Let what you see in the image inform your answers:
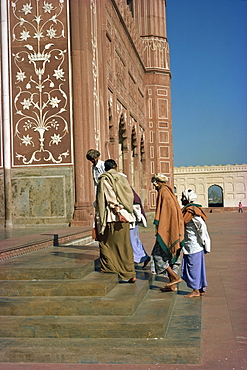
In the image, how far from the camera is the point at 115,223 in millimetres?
4555

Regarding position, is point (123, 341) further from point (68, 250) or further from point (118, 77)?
point (118, 77)

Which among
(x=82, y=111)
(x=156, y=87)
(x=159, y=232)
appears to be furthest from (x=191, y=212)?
(x=156, y=87)

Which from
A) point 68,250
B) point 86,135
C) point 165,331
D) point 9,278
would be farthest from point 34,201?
point 165,331

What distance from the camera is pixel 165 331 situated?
11.3ft

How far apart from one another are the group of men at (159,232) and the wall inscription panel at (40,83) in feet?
17.3

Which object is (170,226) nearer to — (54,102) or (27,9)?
(54,102)

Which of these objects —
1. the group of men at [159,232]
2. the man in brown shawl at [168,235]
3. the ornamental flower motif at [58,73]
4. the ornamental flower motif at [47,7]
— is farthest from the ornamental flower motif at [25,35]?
the man in brown shawl at [168,235]

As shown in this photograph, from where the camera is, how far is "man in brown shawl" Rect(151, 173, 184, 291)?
4629 mm

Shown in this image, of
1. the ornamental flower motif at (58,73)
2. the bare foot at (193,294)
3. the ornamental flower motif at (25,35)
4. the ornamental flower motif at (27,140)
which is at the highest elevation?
the ornamental flower motif at (25,35)

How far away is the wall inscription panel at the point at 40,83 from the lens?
32.4 ft

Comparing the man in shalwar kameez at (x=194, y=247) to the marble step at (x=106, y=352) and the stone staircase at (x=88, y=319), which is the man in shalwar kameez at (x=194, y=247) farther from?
the marble step at (x=106, y=352)

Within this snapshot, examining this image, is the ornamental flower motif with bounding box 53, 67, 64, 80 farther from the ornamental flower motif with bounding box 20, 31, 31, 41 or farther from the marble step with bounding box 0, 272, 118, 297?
the marble step with bounding box 0, 272, 118, 297

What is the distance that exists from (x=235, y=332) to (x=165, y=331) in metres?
0.51

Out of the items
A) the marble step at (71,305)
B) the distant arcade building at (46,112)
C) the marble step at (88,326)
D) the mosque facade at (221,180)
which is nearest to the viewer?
the marble step at (88,326)
